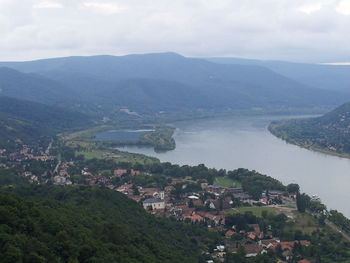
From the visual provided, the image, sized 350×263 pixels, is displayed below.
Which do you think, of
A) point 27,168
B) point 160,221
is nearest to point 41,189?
point 160,221

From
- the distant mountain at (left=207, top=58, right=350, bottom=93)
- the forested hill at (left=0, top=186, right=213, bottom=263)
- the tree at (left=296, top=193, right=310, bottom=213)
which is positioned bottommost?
the tree at (left=296, top=193, right=310, bottom=213)

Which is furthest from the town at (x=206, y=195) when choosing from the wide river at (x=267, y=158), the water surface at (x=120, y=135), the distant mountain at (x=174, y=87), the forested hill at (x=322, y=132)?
the distant mountain at (x=174, y=87)

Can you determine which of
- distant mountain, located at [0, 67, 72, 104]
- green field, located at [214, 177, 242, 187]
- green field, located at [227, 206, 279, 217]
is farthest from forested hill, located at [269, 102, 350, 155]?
distant mountain, located at [0, 67, 72, 104]

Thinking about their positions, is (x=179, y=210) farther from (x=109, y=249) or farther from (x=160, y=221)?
(x=109, y=249)

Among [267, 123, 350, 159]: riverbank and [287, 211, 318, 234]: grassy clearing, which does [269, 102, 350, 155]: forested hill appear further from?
[287, 211, 318, 234]: grassy clearing

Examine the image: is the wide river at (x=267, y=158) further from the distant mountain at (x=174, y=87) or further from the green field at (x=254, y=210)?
the distant mountain at (x=174, y=87)

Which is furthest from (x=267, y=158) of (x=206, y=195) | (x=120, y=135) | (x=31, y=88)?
(x=31, y=88)
